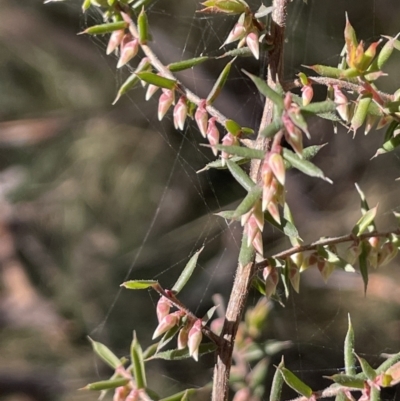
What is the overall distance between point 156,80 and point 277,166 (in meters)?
0.15

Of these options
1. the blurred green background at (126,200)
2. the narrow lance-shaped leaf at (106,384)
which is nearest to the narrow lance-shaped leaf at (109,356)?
the narrow lance-shaped leaf at (106,384)

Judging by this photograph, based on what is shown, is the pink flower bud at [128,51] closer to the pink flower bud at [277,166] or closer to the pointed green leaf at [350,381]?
the pink flower bud at [277,166]

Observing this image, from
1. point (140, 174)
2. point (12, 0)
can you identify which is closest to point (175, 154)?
point (140, 174)

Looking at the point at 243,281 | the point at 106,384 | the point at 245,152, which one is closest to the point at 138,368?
the point at 106,384

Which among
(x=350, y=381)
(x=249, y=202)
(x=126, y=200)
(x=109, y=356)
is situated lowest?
(x=126, y=200)

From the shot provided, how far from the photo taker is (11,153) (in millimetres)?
1688

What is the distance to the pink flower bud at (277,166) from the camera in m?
0.33

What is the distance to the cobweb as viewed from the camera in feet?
4.73

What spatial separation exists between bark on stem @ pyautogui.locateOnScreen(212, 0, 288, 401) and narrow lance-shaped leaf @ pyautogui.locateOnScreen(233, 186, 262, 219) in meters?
0.05

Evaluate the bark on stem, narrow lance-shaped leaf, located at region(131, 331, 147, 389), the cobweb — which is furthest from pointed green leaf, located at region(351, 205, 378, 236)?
the cobweb

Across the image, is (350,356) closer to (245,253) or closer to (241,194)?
(245,253)

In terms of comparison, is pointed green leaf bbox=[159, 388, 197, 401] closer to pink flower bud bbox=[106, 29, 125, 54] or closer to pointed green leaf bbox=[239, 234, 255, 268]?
pointed green leaf bbox=[239, 234, 255, 268]

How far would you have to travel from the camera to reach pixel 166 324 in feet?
1.37

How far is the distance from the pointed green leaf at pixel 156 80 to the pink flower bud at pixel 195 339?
20 cm
